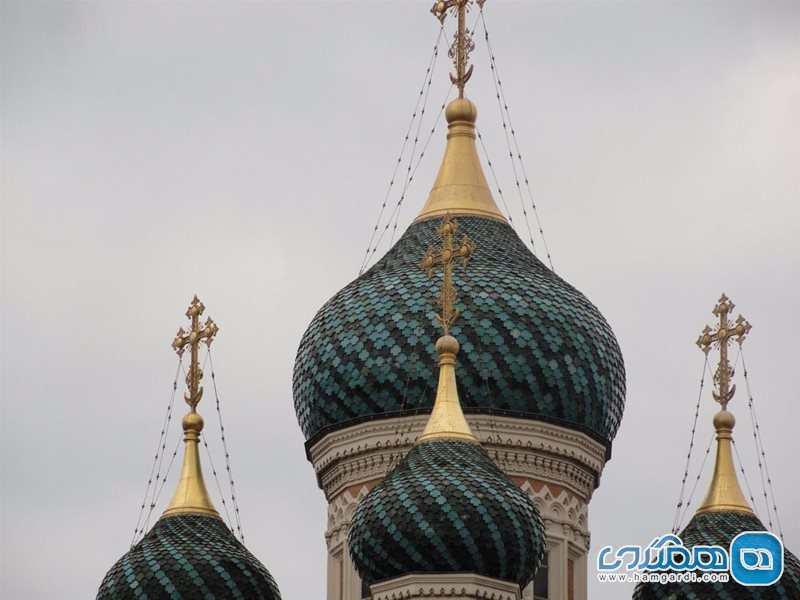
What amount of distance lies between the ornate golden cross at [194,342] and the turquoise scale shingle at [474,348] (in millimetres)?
1077

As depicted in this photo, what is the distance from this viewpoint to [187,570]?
43312mm

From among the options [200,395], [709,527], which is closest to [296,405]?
[200,395]

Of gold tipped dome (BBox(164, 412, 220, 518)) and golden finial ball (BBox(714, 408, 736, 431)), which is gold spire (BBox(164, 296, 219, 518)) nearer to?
gold tipped dome (BBox(164, 412, 220, 518))

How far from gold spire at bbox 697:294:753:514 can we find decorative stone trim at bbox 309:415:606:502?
1410mm

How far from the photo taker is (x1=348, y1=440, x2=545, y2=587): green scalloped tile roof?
41.3 m

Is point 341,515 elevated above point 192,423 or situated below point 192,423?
below

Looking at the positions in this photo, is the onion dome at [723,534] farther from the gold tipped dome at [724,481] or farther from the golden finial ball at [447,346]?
the golden finial ball at [447,346]

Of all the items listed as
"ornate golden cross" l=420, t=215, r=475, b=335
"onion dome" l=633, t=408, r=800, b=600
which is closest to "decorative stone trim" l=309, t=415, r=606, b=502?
"ornate golden cross" l=420, t=215, r=475, b=335

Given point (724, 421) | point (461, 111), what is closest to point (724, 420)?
point (724, 421)

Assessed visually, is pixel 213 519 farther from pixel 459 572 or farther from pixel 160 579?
pixel 459 572

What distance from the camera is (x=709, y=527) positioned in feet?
144

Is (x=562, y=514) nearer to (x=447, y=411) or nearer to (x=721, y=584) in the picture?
(x=721, y=584)

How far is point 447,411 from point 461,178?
528 centimetres

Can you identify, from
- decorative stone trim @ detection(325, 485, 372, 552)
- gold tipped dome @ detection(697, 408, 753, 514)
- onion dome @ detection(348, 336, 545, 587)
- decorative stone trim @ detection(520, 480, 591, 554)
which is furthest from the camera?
decorative stone trim @ detection(325, 485, 372, 552)
